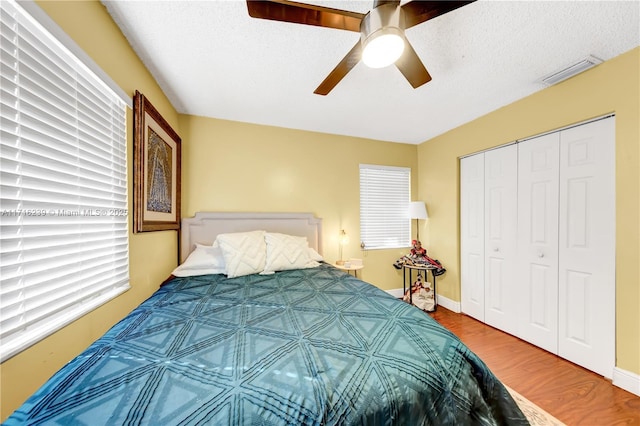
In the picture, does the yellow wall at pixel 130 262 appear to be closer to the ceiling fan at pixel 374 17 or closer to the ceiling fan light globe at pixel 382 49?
the ceiling fan at pixel 374 17

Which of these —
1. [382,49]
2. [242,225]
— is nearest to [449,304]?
[242,225]

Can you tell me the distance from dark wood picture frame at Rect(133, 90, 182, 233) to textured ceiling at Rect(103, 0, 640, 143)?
42 centimetres

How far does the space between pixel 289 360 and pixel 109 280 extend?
1.23 metres

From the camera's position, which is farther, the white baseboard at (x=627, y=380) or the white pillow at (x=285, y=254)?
the white pillow at (x=285, y=254)

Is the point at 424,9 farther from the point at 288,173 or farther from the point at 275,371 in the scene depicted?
the point at 288,173

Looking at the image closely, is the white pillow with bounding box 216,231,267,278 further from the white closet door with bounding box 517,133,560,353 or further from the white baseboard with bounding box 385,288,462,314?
the white closet door with bounding box 517,133,560,353

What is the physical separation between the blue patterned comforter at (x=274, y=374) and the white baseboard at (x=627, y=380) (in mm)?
1455

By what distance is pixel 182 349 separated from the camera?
918mm

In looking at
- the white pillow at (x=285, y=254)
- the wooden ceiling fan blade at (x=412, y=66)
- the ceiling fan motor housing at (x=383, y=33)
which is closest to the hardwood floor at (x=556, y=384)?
the white pillow at (x=285, y=254)

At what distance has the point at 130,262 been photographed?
1528 mm

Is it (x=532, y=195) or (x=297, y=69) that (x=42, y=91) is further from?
(x=532, y=195)

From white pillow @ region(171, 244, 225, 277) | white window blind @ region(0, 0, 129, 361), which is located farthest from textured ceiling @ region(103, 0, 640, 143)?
white pillow @ region(171, 244, 225, 277)

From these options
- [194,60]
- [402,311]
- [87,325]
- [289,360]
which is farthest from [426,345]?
[194,60]

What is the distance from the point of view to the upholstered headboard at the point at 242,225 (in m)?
2.57
